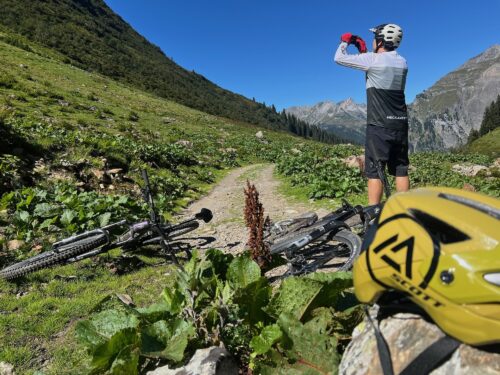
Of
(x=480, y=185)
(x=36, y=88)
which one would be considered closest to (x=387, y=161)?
(x=480, y=185)

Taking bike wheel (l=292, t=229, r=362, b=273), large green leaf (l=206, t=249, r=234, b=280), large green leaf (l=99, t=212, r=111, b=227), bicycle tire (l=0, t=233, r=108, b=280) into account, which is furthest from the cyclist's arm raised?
large green leaf (l=99, t=212, r=111, b=227)

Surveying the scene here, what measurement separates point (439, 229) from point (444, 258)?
0.22m

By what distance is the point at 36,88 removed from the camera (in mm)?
32844

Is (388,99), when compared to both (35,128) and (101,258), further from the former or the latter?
(35,128)

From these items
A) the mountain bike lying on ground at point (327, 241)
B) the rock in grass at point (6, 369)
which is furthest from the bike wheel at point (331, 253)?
the rock in grass at point (6, 369)

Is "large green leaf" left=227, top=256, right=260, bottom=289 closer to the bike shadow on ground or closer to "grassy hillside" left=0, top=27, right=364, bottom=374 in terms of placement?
"grassy hillside" left=0, top=27, right=364, bottom=374

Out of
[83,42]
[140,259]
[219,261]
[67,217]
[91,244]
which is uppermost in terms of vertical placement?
[83,42]

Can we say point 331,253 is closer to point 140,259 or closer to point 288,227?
point 288,227

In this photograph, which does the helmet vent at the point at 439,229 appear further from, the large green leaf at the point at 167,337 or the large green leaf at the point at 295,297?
the large green leaf at the point at 167,337

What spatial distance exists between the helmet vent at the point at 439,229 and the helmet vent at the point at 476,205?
0.80 feet

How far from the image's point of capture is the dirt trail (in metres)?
10.3

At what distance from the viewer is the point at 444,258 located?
6.84 feet

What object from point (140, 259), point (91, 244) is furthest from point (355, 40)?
point (91, 244)

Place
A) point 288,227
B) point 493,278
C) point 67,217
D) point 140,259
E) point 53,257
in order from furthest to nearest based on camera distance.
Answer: point 67,217
point 140,259
point 288,227
point 53,257
point 493,278
